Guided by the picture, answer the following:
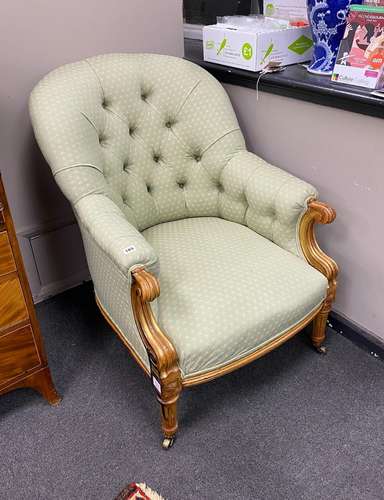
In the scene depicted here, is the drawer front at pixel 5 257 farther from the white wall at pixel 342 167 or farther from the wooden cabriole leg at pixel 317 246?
the white wall at pixel 342 167

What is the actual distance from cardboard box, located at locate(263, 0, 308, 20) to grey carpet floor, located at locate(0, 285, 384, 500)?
120 centimetres

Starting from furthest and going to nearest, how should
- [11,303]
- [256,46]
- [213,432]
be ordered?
[256,46] → [213,432] → [11,303]

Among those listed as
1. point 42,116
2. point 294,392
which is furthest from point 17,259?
point 294,392

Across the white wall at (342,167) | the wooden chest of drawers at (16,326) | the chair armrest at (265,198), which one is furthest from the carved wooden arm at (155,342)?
the white wall at (342,167)

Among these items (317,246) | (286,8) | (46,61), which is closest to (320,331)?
(317,246)

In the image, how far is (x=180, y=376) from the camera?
1.18 metres

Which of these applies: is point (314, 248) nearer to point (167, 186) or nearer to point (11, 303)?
point (167, 186)

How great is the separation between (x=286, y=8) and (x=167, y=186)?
0.80 m

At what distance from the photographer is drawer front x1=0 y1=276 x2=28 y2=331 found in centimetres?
121

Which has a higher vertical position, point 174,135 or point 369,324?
point 174,135

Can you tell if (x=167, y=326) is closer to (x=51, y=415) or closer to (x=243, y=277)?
(x=243, y=277)

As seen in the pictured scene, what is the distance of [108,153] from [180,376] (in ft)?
2.39

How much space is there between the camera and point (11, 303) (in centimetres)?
123

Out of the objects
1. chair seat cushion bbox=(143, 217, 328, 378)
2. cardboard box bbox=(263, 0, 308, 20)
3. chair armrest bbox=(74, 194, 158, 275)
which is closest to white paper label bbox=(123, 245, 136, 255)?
chair armrest bbox=(74, 194, 158, 275)
